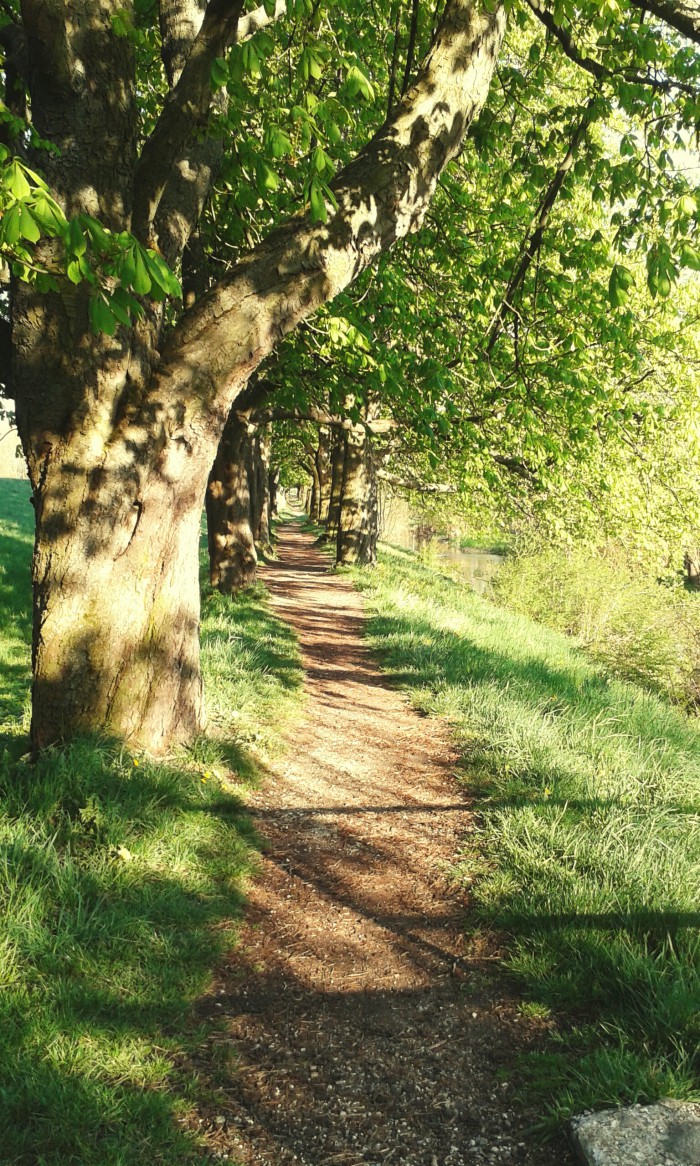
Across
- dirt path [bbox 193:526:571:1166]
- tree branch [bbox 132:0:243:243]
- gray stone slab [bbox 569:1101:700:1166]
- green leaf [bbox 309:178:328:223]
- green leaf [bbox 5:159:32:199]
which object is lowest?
dirt path [bbox 193:526:571:1166]

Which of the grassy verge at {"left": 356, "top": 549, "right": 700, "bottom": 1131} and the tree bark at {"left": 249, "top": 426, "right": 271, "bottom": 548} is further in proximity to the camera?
the tree bark at {"left": 249, "top": 426, "right": 271, "bottom": 548}

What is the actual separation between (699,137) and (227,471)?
778cm

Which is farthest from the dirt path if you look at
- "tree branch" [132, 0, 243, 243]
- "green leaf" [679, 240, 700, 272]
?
"tree branch" [132, 0, 243, 243]

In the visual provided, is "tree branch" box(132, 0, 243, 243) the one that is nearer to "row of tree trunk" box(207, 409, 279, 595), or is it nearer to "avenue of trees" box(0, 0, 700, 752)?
"avenue of trees" box(0, 0, 700, 752)

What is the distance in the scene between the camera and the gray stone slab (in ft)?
6.95

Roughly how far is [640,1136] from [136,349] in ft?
14.5

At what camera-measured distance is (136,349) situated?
4.17 m

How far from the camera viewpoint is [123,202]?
159 inches

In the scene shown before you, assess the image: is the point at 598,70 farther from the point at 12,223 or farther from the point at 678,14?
the point at 12,223

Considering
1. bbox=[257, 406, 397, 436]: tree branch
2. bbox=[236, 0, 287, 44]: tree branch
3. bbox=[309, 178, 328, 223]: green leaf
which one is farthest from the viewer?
bbox=[257, 406, 397, 436]: tree branch

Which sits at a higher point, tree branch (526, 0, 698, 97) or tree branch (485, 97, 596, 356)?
tree branch (526, 0, 698, 97)

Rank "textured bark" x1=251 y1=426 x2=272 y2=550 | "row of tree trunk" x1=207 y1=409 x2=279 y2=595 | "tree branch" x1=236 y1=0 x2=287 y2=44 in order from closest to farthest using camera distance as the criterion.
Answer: "tree branch" x1=236 y1=0 x2=287 y2=44 → "row of tree trunk" x1=207 y1=409 x2=279 y2=595 → "textured bark" x1=251 y1=426 x2=272 y2=550

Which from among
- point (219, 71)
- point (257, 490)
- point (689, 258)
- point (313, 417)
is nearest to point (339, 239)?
point (219, 71)

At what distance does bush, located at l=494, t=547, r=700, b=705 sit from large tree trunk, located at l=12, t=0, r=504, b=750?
8377 mm
